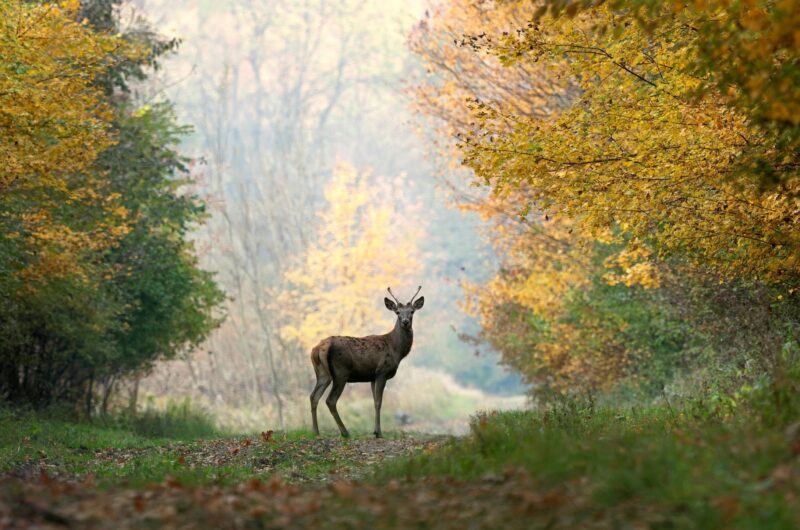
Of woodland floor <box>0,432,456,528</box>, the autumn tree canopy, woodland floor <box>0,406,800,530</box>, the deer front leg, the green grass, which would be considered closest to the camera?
the green grass

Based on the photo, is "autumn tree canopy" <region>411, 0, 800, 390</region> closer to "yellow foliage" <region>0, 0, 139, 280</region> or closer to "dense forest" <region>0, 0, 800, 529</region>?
"dense forest" <region>0, 0, 800, 529</region>

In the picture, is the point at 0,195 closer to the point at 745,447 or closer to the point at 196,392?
the point at 745,447

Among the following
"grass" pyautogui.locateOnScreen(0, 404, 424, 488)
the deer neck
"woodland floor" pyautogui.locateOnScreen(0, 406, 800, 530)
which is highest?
the deer neck

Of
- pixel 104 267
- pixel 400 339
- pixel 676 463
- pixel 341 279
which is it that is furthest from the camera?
pixel 341 279

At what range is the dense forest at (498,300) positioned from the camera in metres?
7.22

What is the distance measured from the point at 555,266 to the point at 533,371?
12.9 ft

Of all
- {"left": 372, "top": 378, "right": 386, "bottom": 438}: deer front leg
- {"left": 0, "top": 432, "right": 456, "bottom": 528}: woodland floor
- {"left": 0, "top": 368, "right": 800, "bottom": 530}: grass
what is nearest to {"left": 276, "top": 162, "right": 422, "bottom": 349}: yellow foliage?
{"left": 372, "top": 378, "right": 386, "bottom": 438}: deer front leg

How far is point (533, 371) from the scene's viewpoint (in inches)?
1161

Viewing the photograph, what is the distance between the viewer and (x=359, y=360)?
1733cm

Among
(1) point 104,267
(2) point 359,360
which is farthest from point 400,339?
(1) point 104,267

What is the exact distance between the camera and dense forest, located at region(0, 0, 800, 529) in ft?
23.7

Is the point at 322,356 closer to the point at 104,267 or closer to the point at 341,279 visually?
the point at 104,267

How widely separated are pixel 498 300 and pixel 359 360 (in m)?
13.0

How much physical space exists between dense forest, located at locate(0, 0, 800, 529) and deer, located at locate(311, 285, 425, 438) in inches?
12.8
